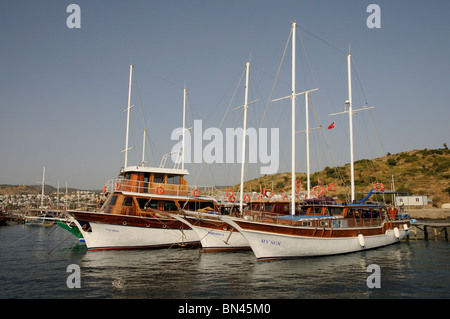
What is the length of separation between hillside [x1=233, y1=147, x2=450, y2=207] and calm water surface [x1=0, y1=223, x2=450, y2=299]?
Result: 4119cm

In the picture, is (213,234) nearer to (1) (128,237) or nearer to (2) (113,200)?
(1) (128,237)

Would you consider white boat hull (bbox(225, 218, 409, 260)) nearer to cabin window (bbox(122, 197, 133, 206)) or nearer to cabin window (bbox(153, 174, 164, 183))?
cabin window (bbox(122, 197, 133, 206))

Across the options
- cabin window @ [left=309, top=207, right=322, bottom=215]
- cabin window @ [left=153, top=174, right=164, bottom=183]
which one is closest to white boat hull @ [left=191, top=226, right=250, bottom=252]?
cabin window @ [left=153, top=174, right=164, bottom=183]

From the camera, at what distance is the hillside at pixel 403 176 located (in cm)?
6600

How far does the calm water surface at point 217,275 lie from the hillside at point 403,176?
41.2m

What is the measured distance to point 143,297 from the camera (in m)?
12.9

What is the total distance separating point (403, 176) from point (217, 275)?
2869 inches

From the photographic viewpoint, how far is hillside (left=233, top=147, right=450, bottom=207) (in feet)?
217

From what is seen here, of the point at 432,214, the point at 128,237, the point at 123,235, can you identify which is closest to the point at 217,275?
the point at 128,237

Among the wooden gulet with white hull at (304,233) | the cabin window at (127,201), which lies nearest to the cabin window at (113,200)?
the cabin window at (127,201)

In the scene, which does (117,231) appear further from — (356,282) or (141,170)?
(356,282)

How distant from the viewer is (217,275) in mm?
16594

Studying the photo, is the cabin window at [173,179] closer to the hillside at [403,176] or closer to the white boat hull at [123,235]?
the white boat hull at [123,235]

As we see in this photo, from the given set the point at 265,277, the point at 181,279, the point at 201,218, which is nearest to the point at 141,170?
the point at 201,218
